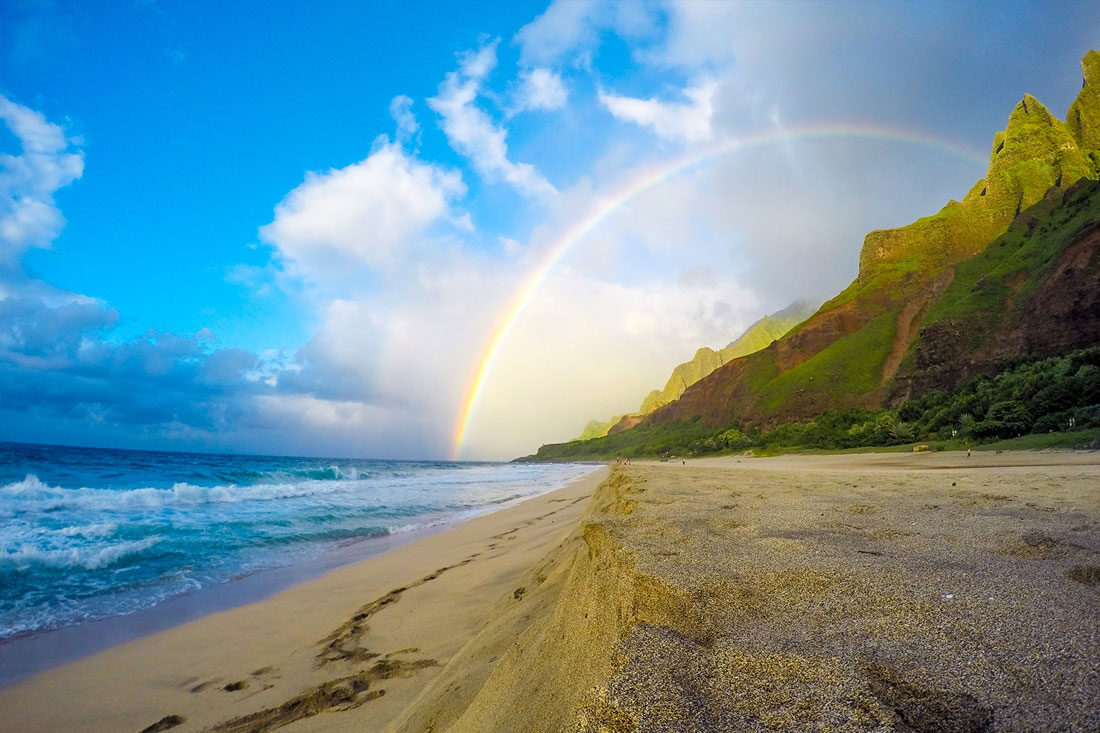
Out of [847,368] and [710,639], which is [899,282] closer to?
[847,368]

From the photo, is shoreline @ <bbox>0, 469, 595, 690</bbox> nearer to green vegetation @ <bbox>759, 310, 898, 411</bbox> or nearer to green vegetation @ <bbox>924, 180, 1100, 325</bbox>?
green vegetation @ <bbox>924, 180, 1100, 325</bbox>

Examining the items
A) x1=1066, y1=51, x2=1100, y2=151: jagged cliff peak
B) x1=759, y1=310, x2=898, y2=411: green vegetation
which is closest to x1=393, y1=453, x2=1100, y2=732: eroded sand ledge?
x1=759, y1=310, x2=898, y2=411: green vegetation

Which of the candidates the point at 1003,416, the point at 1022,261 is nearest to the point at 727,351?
the point at 1022,261

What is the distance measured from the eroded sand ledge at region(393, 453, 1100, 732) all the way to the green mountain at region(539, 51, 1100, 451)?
1297 inches

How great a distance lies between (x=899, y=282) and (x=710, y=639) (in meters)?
80.5

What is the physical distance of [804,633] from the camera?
78.3 inches

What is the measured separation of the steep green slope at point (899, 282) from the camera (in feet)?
168

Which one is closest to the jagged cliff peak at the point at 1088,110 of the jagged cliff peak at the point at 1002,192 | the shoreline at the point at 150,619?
the jagged cliff peak at the point at 1002,192

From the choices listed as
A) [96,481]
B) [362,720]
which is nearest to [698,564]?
[362,720]

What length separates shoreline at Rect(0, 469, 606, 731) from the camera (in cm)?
431

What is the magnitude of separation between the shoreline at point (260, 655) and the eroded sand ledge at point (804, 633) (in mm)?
1662

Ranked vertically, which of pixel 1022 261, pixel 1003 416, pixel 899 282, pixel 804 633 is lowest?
pixel 804 633

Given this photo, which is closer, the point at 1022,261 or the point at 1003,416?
the point at 1003,416

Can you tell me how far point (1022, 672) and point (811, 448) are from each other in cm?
3519
